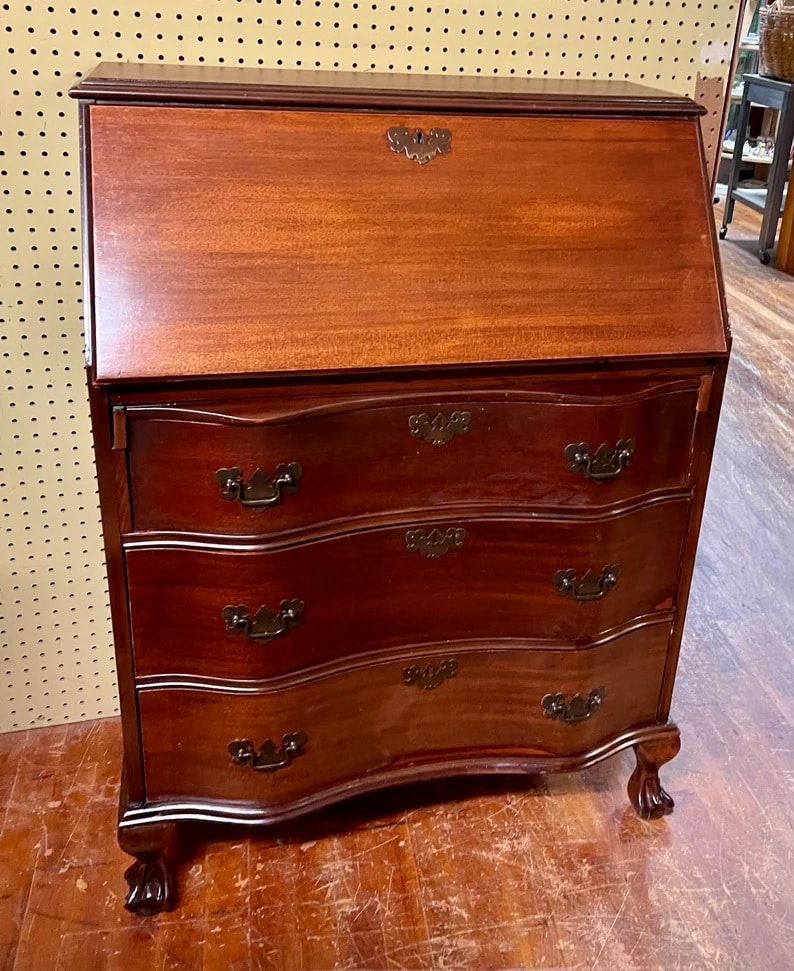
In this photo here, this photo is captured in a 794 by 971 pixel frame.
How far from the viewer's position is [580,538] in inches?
57.4

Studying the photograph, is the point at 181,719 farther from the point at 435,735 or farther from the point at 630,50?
the point at 630,50

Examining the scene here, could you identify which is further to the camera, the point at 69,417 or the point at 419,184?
the point at 69,417

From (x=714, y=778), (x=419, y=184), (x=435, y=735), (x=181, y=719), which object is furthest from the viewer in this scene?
(x=714, y=778)

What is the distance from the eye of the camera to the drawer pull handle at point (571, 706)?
160 cm

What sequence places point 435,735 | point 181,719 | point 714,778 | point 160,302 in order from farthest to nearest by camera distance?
point 714,778 → point 435,735 → point 181,719 → point 160,302

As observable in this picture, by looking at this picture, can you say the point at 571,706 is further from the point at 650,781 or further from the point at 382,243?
the point at 382,243

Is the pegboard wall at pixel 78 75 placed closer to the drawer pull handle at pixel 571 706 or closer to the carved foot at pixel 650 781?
the drawer pull handle at pixel 571 706

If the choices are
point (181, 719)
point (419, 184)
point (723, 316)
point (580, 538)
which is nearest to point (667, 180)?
point (723, 316)

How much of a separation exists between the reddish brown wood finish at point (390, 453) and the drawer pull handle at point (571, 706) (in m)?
0.37

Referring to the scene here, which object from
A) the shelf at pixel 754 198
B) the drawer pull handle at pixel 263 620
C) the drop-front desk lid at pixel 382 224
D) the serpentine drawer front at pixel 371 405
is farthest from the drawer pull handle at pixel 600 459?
the shelf at pixel 754 198

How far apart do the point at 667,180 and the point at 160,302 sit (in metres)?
0.76

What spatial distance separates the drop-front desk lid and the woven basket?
415 centimetres

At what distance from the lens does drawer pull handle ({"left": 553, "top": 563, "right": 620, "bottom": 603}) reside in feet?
4.89

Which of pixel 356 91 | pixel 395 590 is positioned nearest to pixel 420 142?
pixel 356 91
